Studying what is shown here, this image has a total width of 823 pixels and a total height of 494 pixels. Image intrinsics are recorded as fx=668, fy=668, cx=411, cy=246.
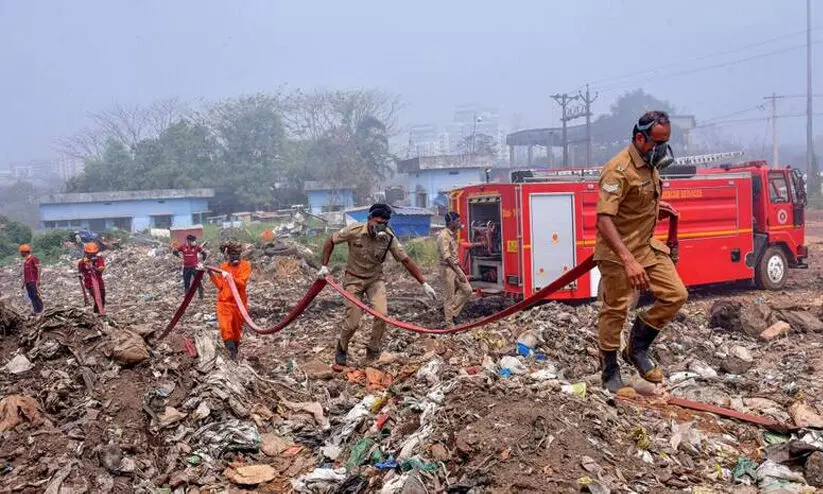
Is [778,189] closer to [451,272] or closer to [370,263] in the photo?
[451,272]

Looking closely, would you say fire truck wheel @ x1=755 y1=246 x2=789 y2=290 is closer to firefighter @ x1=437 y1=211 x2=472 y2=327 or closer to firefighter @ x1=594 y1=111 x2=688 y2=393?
firefighter @ x1=437 y1=211 x2=472 y2=327

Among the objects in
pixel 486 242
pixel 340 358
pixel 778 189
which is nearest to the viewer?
pixel 340 358

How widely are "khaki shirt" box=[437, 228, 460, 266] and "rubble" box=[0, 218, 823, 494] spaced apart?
6.20ft

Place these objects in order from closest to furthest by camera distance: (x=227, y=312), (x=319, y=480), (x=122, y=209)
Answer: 1. (x=319, y=480)
2. (x=227, y=312)
3. (x=122, y=209)

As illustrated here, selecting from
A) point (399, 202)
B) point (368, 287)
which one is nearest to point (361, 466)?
point (368, 287)

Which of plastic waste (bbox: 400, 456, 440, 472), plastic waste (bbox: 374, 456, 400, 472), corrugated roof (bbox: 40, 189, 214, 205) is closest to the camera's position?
plastic waste (bbox: 400, 456, 440, 472)

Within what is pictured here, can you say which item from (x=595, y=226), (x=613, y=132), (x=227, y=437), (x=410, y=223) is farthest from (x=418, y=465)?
(x=613, y=132)

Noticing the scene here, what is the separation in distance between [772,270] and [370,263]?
9101 millimetres

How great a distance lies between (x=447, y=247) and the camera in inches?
404


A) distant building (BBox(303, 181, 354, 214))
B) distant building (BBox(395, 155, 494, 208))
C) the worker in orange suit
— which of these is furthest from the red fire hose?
distant building (BBox(395, 155, 494, 208))

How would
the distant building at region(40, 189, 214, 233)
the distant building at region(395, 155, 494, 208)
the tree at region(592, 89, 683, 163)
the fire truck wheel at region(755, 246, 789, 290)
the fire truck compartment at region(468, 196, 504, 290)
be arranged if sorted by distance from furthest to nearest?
the tree at region(592, 89, 683, 163) < the distant building at region(395, 155, 494, 208) < the distant building at region(40, 189, 214, 233) < the fire truck wheel at region(755, 246, 789, 290) < the fire truck compartment at region(468, 196, 504, 290)

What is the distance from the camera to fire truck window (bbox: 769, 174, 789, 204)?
12609 millimetres

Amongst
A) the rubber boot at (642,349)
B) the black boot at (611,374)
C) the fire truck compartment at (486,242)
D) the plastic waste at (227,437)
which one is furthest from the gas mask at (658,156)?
the fire truck compartment at (486,242)

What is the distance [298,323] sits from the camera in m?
11.5
